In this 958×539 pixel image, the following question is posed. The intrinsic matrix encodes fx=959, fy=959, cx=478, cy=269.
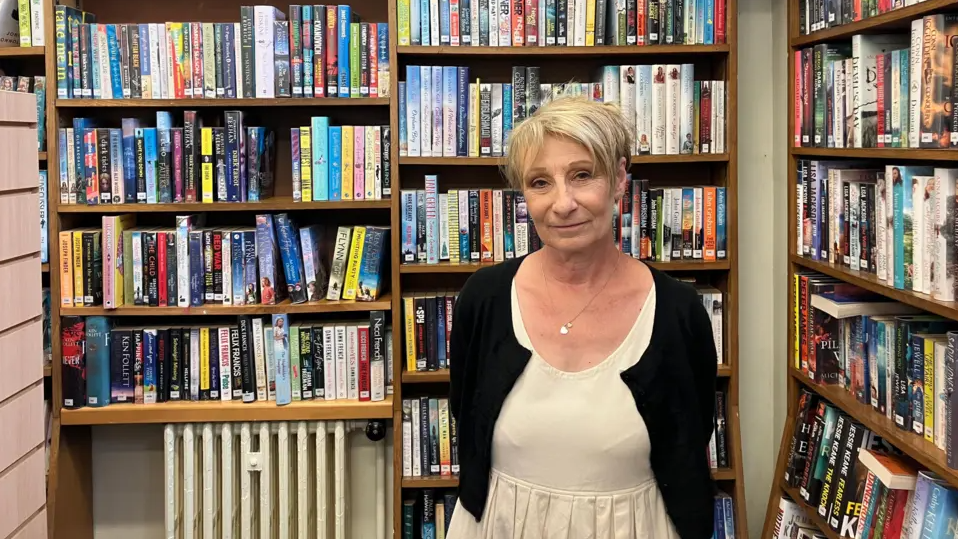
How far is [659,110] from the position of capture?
2656 mm

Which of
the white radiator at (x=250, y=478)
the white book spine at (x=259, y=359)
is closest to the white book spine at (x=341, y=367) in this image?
the white radiator at (x=250, y=478)

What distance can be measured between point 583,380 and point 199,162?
5.26 ft

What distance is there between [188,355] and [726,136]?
165cm

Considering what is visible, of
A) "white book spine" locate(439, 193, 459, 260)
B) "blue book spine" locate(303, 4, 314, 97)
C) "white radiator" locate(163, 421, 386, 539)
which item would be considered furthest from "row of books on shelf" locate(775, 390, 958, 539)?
"blue book spine" locate(303, 4, 314, 97)

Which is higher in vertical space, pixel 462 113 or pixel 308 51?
pixel 308 51

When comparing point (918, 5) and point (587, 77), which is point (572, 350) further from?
point (587, 77)

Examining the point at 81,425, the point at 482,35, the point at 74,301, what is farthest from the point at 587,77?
the point at 81,425

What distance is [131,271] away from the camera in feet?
8.93

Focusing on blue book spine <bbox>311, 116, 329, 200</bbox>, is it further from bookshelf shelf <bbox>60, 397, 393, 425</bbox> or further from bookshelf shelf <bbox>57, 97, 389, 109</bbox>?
bookshelf shelf <bbox>60, 397, 393, 425</bbox>

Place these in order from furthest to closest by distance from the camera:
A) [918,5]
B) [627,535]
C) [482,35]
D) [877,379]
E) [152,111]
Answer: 1. [152,111]
2. [482,35]
3. [877,379]
4. [918,5]
5. [627,535]

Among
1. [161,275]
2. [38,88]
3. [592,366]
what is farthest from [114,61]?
[592,366]

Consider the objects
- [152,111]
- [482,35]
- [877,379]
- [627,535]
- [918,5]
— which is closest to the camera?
[627,535]

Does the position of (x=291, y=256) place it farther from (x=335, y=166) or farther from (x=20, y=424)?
(x=20, y=424)

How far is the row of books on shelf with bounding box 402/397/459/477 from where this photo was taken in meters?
2.76
